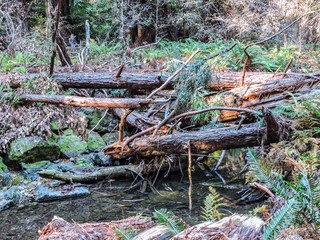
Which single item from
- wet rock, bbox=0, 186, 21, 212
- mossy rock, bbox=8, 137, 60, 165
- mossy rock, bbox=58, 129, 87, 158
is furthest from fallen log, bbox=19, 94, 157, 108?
wet rock, bbox=0, 186, 21, 212

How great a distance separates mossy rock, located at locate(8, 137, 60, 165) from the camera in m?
6.07

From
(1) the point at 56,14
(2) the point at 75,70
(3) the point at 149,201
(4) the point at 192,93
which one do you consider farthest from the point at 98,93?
(3) the point at 149,201

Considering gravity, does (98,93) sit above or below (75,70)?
below

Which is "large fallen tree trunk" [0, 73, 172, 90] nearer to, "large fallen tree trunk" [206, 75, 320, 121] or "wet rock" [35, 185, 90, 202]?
"large fallen tree trunk" [206, 75, 320, 121]

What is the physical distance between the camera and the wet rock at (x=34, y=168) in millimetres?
5853

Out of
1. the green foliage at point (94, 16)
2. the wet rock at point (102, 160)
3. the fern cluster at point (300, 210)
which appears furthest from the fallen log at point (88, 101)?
the green foliage at point (94, 16)

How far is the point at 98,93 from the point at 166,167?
311 cm

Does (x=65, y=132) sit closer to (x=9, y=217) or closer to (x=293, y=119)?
(x=9, y=217)

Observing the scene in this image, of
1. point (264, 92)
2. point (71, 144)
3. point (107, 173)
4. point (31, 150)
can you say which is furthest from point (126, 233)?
point (71, 144)

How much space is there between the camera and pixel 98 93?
26.3 ft

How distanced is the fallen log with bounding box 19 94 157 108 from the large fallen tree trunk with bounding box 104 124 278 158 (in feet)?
2.06

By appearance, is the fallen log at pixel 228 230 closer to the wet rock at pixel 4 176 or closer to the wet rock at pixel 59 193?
the wet rock at pixel 59 193

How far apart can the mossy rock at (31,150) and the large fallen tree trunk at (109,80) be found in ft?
4.39

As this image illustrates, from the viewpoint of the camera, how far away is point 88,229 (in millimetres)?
2713
